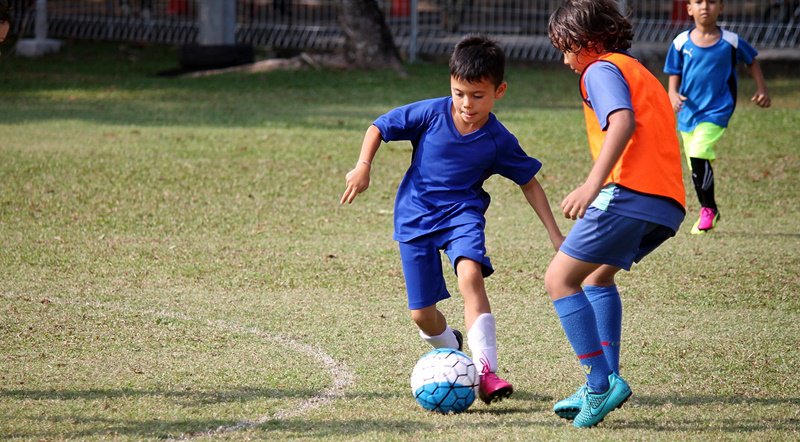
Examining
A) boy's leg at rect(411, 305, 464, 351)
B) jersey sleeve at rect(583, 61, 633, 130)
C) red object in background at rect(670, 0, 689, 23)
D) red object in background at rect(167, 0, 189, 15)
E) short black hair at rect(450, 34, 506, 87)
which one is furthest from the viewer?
red object in background at rect(167, 0, 189, 15)

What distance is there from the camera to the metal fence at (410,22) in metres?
18.8

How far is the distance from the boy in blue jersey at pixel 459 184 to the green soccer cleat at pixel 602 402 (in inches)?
13.2

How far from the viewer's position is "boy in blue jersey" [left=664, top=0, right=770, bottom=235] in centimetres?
809

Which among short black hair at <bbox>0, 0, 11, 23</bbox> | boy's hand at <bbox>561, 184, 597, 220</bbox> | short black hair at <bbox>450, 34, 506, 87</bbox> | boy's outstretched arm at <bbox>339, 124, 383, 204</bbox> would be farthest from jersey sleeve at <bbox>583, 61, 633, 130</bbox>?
short black hair at <bbox>0, 0, 11, 23</bbox>

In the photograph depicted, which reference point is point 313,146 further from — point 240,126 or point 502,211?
point 502,211

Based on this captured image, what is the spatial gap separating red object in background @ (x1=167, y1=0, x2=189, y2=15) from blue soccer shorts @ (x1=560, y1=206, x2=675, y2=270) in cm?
1843

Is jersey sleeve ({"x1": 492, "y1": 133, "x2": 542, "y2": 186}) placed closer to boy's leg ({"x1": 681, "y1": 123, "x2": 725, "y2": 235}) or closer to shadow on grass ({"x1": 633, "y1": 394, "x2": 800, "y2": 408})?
shadow on grass ({"x1": 633, "y1": 394, "x2": 800, "y2": 408})

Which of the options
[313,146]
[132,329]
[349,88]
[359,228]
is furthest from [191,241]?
[349,88]

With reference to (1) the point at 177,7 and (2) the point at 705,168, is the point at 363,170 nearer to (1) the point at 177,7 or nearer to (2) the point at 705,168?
(2) the point at 705,168

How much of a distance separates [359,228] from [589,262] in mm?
4447

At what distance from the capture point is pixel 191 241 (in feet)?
25.2

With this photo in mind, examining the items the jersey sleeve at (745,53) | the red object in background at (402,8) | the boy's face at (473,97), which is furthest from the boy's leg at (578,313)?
the red object in background at (402,8)

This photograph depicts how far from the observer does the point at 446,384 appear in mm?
4172

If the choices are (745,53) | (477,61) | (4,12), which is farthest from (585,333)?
(745,53)
